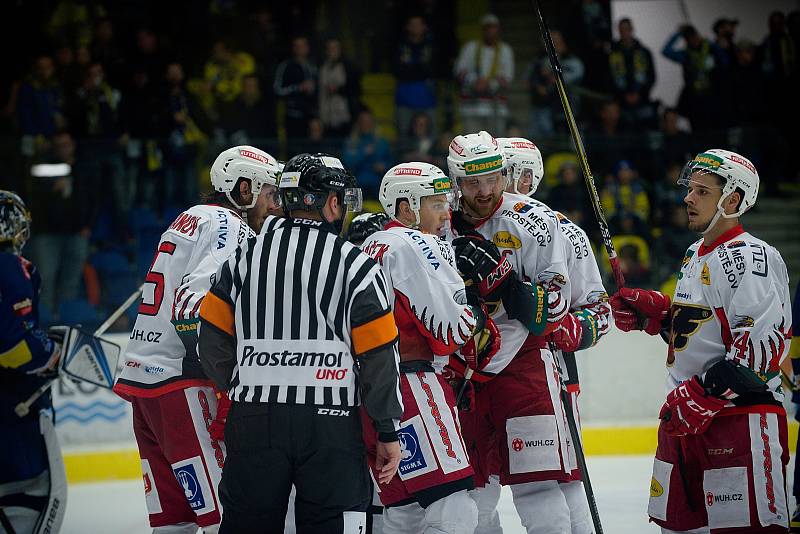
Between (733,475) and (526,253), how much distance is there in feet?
3.62

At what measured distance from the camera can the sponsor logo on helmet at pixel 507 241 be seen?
409cm

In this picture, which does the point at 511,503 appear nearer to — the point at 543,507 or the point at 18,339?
the point at 543,507

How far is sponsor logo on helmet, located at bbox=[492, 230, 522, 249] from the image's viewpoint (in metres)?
4.09

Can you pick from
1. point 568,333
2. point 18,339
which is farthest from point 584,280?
point 18,339

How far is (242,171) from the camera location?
419 cm

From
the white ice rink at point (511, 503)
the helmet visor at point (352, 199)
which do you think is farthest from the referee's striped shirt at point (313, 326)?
the white ice rink at point (511, 503)

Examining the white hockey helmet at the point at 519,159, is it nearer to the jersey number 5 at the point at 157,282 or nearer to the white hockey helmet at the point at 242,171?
the white hockey helmet at the point at 242,171

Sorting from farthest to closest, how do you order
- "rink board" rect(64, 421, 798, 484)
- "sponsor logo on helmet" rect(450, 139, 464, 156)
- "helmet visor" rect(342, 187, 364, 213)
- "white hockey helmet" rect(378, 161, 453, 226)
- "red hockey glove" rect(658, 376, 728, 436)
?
"rink board" rect(64, 421, 798, 484)
"sponsor logo on helmet" rect(450, 139, 464, 156)
"white hockey helmet" rect(378, 161, 453, 226)
"red hockey glove" rect(658, 376, 728, 436)
"helmet visor" rect(342, 187, 364, 213)

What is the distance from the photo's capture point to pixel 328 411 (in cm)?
310

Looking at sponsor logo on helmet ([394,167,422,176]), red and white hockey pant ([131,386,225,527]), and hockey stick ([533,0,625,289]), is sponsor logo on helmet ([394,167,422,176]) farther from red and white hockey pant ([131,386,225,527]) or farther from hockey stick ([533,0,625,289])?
red and white hockey pant ([131,386,225,527])

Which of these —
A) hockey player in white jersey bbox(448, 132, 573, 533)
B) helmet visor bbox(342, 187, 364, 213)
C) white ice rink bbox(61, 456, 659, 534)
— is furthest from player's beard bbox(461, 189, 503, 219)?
white ice rink bbox(61, 456, 659, 534)

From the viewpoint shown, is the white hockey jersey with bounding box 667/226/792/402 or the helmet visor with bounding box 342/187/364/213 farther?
the white hockey jersey with bounding box 667/226/792/402

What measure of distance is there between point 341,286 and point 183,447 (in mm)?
1240

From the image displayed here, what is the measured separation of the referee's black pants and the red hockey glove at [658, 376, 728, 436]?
1.26 metres
